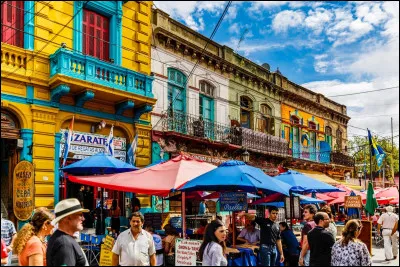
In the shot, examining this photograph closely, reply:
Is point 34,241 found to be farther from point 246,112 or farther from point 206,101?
point 246,112

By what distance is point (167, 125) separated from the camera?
17891 millimetres

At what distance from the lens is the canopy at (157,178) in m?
9.08

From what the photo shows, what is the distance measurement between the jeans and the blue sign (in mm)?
1114

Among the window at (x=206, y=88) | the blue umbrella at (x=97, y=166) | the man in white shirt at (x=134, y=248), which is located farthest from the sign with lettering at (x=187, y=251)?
the window at (x=206, y=88)

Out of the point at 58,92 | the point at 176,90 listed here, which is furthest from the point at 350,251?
the point at 176,90

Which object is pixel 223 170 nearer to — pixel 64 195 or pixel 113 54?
pixel 64 195

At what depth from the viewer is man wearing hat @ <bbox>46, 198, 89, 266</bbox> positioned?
3.95 metres

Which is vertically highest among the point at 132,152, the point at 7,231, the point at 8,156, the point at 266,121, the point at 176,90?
the point at 176,90

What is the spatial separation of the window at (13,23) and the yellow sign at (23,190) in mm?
4233

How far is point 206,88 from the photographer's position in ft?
68.8

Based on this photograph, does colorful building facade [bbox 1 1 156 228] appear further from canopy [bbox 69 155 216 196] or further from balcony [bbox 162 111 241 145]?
canopy [bbox 69 155 216 196]

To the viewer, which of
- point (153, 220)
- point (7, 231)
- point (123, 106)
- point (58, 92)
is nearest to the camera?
point (7, 231)

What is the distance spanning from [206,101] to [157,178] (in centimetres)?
1185

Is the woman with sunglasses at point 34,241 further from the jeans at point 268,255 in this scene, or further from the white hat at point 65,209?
the jeans at point 268,255
